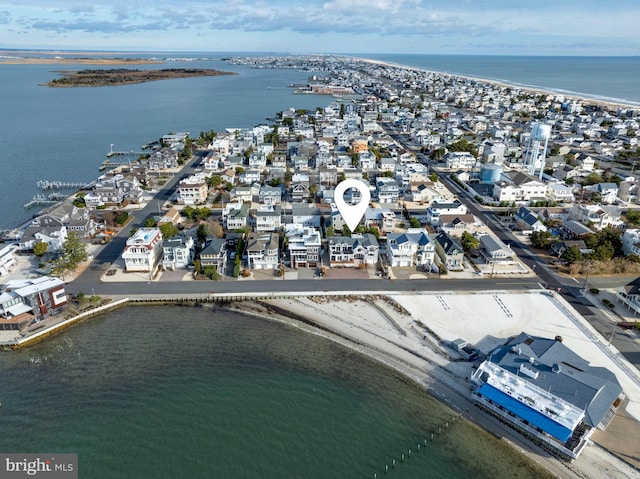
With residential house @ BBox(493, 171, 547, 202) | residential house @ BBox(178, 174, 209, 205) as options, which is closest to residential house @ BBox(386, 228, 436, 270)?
residential house @ BBox(493, 171, 547, 202)

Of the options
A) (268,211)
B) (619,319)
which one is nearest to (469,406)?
(619,319)

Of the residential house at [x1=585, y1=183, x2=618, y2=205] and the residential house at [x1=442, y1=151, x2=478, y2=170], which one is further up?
Result: the residential house at [x1=442, y1=151, x2=478, y2=170]

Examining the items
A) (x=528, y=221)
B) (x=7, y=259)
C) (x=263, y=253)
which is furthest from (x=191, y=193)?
(x=528, y=221)

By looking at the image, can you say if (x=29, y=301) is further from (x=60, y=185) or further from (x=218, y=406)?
(x=60, y=185)

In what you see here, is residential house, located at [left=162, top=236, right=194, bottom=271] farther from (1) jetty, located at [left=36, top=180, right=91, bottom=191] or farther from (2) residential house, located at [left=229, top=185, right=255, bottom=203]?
(1) jetty, located at [left=36, top=180, right=91, bottom=191]

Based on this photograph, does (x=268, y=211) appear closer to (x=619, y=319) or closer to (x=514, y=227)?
(x=514, y=227)

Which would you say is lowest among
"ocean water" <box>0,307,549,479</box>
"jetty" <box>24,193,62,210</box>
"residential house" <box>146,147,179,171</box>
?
"ocean water" <box>0,307,549,479</box>
